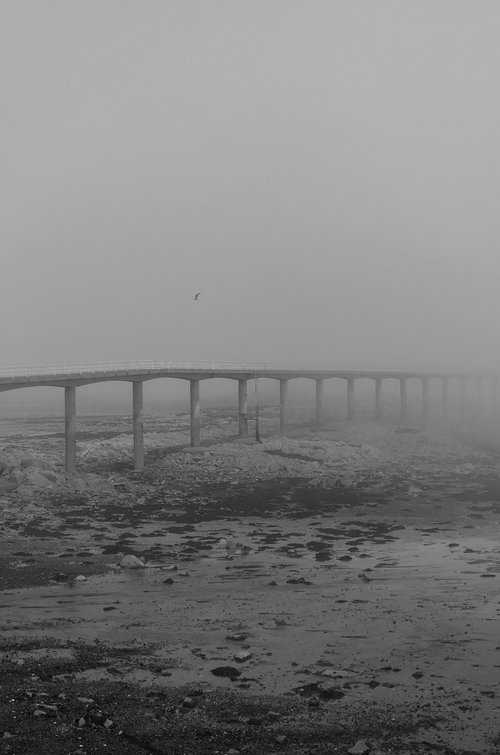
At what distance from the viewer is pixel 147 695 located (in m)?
12.0

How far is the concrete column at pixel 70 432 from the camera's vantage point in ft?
140

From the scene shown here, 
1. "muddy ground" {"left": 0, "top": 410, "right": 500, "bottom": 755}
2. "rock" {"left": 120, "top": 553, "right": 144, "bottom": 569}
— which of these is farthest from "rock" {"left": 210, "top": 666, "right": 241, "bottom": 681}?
"rock" {"left": 120, "top": 553, "right": 144, "bottom": 569}

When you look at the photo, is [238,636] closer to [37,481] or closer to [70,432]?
[37,481]

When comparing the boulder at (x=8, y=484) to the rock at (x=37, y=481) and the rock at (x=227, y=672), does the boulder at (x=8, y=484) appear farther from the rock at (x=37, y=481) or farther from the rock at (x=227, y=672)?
the rock at (x=227, y=672)

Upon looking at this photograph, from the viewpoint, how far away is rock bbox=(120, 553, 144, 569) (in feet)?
71.6

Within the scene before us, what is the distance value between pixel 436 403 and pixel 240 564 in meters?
143

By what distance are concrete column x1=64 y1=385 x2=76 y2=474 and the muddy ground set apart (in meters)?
4.08

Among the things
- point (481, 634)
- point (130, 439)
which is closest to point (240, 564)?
point (481, 634)

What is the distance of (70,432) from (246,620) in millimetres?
29049

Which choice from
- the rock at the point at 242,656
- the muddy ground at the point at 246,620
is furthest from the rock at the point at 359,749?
the rock at the point at 242,656

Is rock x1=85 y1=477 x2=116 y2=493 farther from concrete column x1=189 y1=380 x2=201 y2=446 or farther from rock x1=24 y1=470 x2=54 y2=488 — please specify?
concrete column x1=189 y1=380 x2=201 y2=446

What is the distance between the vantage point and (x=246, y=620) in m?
16.4

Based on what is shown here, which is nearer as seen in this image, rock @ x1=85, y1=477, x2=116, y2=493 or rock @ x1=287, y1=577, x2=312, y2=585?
rock @ x1=287, y1=577, x2=312, y2=585

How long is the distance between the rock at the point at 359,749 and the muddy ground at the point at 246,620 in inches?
1.0
